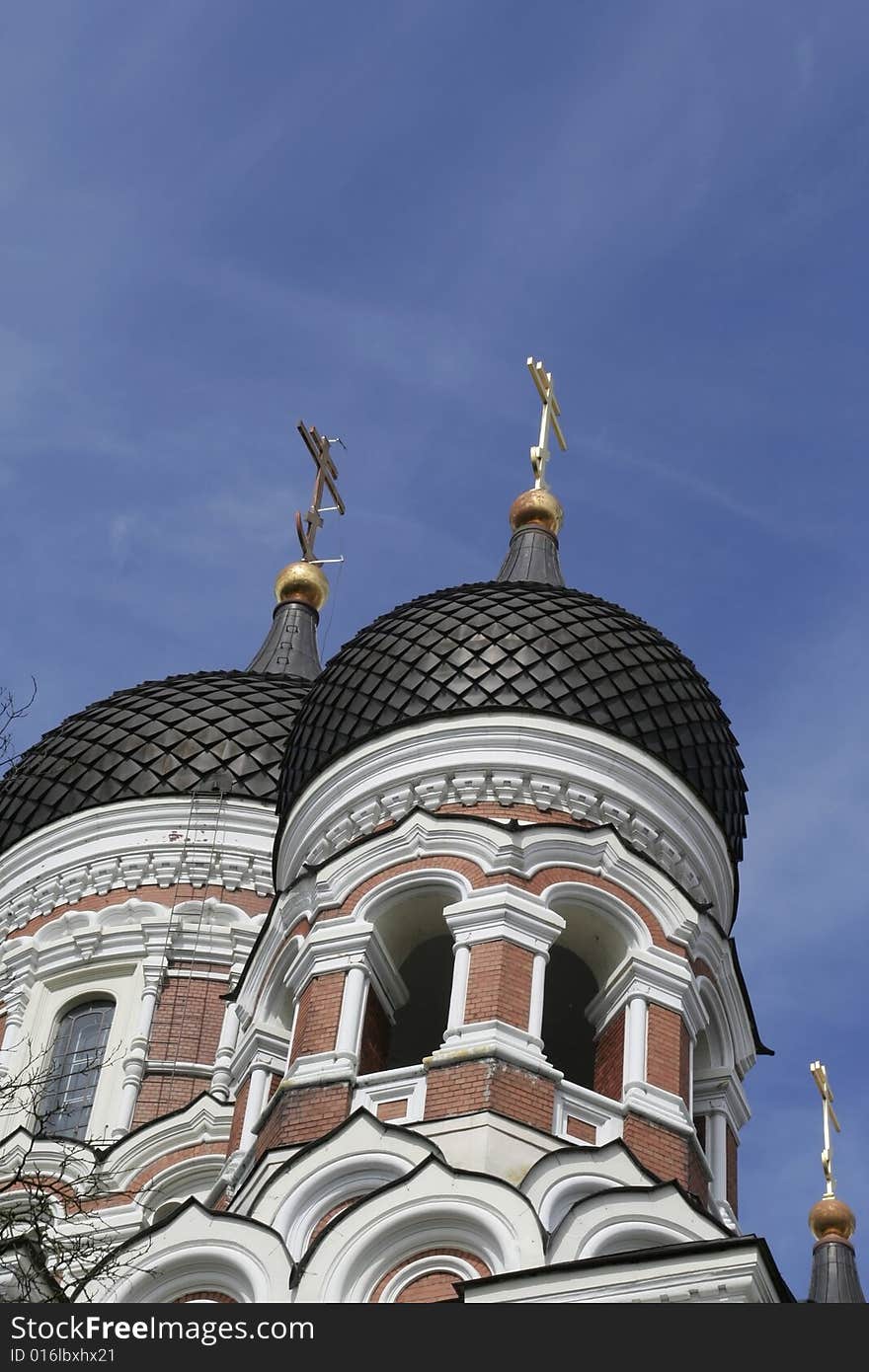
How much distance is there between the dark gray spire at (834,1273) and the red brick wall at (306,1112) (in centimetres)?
479

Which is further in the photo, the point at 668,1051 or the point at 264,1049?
the point at 264,1049

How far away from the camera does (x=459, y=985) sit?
15812 millimetres

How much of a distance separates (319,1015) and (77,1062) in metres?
4.96

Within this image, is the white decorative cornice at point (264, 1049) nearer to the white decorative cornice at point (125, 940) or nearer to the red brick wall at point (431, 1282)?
the white decorative cornice at point (125, 940)

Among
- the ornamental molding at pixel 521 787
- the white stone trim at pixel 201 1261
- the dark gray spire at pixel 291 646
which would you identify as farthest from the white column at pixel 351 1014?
the dark gray spire at pixel 291 646

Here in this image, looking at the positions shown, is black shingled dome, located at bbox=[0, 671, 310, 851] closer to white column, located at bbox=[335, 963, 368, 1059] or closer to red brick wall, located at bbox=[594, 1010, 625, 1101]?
white column, located at bbox=[335, 963, 368, 1059]

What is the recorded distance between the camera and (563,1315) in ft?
34.2

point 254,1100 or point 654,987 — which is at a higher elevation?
point 654,987

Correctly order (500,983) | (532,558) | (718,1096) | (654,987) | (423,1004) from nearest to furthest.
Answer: (500,983) < (654,987) < (718,1096) < (423,1004) < (532,558)

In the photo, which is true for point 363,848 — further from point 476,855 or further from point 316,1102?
point 316,1102

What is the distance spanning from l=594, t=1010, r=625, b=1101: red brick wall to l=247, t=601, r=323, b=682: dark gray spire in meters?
8.51

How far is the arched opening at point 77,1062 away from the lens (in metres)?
19.9

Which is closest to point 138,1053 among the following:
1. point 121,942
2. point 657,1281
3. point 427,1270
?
point 121,942

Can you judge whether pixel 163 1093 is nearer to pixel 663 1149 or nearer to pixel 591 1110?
pixel 591 1110
